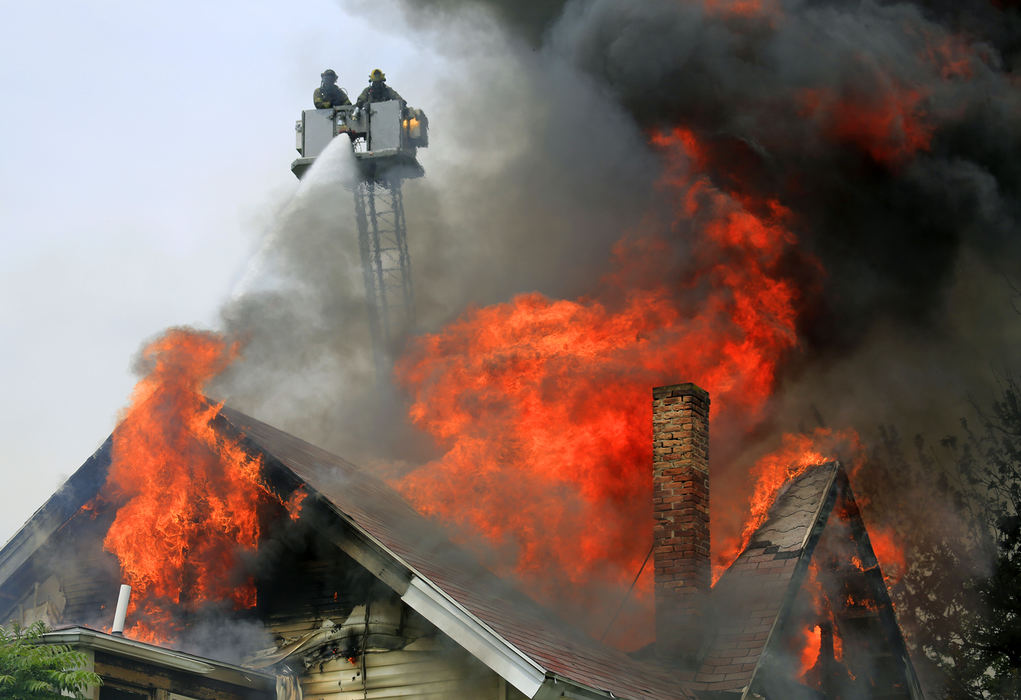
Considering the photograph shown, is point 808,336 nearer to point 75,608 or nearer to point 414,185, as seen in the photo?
point 414,185

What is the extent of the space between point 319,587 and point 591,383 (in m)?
6.07

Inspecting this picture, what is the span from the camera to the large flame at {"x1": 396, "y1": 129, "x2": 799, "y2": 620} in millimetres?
14992

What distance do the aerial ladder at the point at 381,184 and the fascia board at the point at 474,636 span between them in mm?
14283

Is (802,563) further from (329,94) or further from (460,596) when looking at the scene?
(329,94)

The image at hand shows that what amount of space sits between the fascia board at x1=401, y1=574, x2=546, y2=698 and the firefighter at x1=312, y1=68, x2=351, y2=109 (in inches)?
628

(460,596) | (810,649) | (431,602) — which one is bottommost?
(431,602)

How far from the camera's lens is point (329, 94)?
24406 mm

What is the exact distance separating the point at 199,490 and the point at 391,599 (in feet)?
7.35

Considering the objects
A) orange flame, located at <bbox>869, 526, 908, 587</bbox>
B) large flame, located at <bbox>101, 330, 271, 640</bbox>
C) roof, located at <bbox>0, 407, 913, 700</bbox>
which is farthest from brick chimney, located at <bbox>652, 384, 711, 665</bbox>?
orange flame, located at <bbox>869, 526, 908, 587</bbox>

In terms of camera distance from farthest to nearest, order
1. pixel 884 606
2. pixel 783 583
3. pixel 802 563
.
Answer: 1. pixel 884 606
2. pixel 802 563
3. pixel 783 583

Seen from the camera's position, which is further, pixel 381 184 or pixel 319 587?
pixel 381 184

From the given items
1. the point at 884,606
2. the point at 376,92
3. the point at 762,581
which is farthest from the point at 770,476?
the point at 376,92

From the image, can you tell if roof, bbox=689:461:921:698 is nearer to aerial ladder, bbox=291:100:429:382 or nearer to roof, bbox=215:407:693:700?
roof, bbox=215:407:693:700

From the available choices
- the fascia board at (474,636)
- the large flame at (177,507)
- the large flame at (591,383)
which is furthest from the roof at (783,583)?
the large flame at (177,507)
